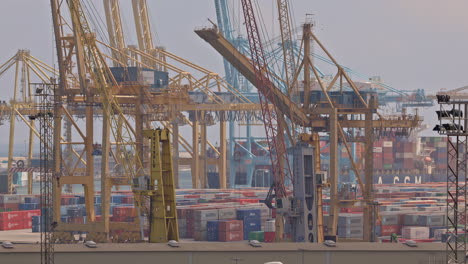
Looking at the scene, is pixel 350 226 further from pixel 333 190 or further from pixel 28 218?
pixel 28 218

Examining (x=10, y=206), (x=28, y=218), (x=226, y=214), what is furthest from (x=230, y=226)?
(x=10, y=206)

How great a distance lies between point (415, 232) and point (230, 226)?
15216mm

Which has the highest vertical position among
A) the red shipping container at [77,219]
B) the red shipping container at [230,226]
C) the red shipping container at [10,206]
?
the red shipping container at [10,206]

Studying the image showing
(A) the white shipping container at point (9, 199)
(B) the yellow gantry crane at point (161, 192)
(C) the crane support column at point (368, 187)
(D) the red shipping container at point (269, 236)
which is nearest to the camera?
(B) the yellow gantry crane at point (161, 192)

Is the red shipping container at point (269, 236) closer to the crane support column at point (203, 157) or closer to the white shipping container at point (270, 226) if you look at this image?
the white shipping container at point (270, 226)

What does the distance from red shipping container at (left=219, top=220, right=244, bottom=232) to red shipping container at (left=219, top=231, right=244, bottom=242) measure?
28cm

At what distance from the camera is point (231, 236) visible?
104625mm

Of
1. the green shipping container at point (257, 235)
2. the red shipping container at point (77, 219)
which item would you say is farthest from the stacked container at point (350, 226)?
the red shipping container at point (77, 219)

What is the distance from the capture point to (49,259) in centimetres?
5903

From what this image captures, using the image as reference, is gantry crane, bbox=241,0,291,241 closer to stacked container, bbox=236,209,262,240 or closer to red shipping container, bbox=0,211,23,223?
stacked container, bbox=236,209,262,240

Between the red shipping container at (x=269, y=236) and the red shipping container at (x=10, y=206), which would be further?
the red shipping container at (x=10, y=206)

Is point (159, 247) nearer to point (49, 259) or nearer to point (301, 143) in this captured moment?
point (49, 259)

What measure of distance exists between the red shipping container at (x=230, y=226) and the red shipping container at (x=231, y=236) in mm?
281

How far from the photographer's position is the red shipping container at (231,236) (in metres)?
104
